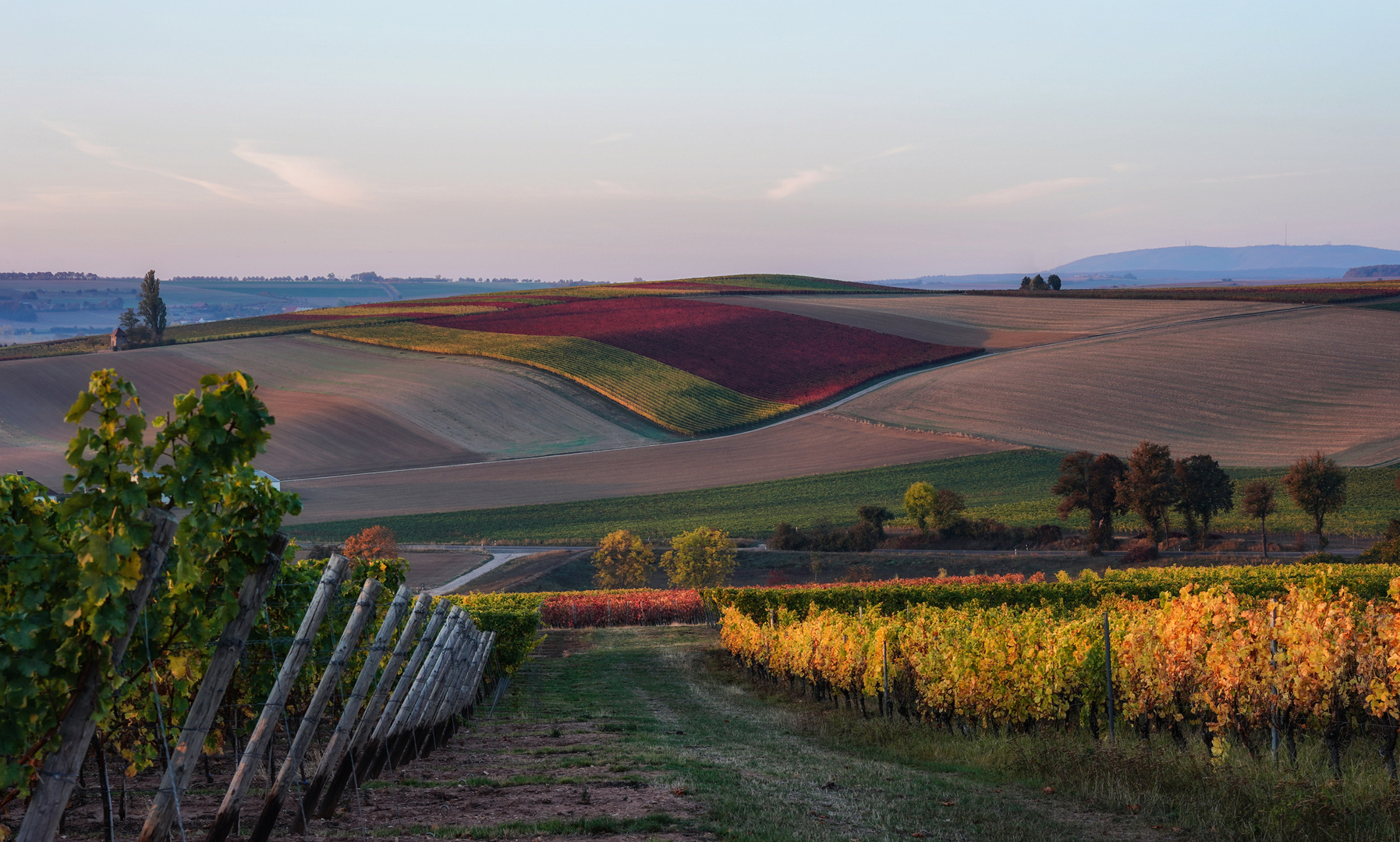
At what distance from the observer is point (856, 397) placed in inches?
4247

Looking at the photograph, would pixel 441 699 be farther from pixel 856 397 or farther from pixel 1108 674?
pixel 856 397

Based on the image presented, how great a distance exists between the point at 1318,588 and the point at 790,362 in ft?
345

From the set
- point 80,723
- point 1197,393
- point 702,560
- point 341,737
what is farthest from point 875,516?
point 80,723

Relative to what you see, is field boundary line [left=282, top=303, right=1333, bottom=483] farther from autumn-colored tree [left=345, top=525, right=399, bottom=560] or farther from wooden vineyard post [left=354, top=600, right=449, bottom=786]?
wooden vineyard post [left=354, top=600, right=449, bottom=786]

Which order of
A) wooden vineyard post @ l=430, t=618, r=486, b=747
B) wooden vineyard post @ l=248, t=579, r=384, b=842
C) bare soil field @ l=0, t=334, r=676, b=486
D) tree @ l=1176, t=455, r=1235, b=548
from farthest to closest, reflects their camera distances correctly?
bare soil field @ l=0, t=334, r=676, b=486
tree @ l=1176, t=455, r=1235, b=548
wooden vineyard post @ l=430, t=618, r=486, b=747
wooden vineyard post @ l=248, t=579, r=384, b=842

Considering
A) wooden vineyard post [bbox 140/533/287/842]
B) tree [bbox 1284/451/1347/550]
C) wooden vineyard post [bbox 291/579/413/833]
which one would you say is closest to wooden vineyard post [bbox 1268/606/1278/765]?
wooden vineyard post [bbox 291/579/413/833]

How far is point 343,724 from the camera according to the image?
30.7 feet

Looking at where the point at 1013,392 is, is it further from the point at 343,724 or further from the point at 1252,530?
the point at 343,724

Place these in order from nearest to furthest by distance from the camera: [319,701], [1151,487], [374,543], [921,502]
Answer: [319,701] < [374,543] < [1151,487] < [921,502]

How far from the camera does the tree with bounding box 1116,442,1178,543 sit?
2697 inches

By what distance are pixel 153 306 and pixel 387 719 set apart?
146816 mm

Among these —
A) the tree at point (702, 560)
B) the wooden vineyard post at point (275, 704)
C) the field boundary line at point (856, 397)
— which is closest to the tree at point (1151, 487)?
the field boundary line at point (856, 397)

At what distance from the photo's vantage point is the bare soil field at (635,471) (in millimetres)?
82000

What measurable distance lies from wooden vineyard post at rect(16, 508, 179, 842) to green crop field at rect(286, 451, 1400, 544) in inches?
2729
